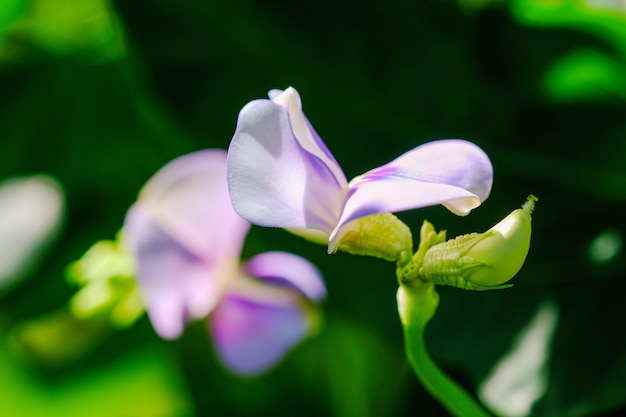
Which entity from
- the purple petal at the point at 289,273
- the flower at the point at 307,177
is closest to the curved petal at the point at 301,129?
the flower at the point at 307,177

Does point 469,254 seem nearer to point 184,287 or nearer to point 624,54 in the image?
point 184,287

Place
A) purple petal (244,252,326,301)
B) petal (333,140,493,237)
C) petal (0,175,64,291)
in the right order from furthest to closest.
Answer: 1. petal (0,175,64,291)
2. purple petal (244,252,326,301)
3. petal (333,140,493,237)

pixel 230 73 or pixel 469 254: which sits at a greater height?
pixel 469 254

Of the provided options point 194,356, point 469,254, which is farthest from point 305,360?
point 469,254

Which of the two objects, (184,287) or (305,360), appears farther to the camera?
(305,360)

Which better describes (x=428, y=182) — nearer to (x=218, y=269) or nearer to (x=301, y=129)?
(x=301, y=129)

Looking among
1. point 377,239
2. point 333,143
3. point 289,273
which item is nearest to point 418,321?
point 377,239

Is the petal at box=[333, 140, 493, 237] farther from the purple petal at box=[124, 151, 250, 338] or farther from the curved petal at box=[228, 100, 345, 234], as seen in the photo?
the purple petal at box=[124, 151, 250, 338]

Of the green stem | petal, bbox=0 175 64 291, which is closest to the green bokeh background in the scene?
petal, bbox=0 175 64 291
